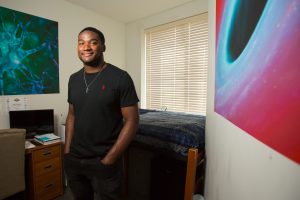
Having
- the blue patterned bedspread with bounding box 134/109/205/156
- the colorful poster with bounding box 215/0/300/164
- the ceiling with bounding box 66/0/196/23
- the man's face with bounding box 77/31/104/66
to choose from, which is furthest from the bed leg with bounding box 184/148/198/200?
the ceiling with bounding box 66/0/196/23

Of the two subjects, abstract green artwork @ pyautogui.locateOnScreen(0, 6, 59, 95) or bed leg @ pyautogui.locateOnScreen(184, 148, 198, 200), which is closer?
bed leg @ pyautogui.locateOnScreen(184, 148, 198, 200)

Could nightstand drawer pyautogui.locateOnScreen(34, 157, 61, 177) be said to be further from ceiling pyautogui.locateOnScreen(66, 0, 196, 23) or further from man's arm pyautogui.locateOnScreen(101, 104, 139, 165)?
ceiling pyautogui.locateOnScreen(66, 0, 196, 23)

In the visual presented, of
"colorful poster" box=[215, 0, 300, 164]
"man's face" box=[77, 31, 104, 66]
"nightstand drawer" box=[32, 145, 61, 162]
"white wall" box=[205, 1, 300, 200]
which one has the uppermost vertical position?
"man's face" box=[77, 31, 104, 66]

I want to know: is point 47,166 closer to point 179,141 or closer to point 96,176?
point 96,176

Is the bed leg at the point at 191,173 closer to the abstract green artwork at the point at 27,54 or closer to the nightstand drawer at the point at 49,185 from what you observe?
the nightstand drawer at the point at 49,185

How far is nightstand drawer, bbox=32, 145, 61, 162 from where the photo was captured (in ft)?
6.26

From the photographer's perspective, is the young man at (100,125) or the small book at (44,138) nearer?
the young man at (100,125)

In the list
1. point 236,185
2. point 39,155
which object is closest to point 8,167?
point 39,155

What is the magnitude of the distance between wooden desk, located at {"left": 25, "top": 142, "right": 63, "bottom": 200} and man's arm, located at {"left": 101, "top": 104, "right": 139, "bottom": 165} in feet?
3.98

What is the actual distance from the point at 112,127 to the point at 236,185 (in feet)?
2.65

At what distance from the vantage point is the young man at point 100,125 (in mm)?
1162

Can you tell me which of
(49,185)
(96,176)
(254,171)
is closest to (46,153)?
(49,185)

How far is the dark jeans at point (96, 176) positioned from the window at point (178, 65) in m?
1.87

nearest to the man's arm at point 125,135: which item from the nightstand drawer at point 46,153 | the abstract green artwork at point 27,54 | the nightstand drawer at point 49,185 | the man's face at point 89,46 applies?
the man's face at point 89,46
